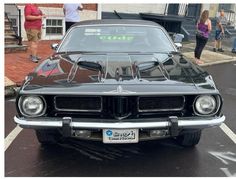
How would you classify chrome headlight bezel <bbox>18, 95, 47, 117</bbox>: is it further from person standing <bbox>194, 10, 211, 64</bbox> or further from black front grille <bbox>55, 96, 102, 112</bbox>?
person standing <bbox>194, 10, 211, 64</bbox>

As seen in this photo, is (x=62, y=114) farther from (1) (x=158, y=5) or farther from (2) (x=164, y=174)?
(1) (x=158, y=5)

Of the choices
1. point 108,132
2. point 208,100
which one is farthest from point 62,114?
point 208,100

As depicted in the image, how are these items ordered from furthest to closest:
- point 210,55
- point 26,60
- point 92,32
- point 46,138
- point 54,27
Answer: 1. point 54,27
2. point 210,55
3. point 26,60
4. point 92,32
5. point 46,138

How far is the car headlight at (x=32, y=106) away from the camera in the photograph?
143 inches

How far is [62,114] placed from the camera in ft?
12.1

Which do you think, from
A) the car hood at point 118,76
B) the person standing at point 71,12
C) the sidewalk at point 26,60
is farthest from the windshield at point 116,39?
the person standing at point 71,12

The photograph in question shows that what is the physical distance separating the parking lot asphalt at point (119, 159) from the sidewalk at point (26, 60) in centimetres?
265

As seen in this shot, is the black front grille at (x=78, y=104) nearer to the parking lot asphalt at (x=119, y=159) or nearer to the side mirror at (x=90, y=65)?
the side mirror at (x=90, y=65)

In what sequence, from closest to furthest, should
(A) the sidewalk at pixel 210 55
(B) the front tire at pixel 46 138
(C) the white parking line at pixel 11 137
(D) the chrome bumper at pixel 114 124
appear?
(D) the chrome bumper at pixel 114 124
(B) the front tire at pixel 46 138
(C) the white parking line at pixel 11 137
(A) the sidewalk at pixel 210 55

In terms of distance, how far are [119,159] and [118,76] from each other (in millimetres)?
982

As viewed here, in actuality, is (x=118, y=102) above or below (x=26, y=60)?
above

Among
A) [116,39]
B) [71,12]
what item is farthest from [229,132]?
[71,12]

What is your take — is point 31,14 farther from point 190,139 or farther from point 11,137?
point 190,139

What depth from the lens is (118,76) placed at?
374 cm
